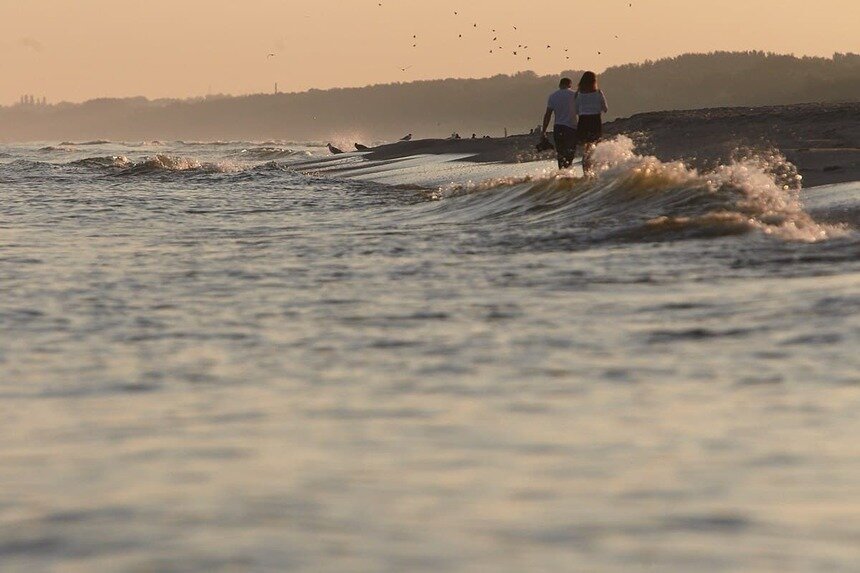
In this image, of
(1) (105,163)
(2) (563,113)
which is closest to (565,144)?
(2) (563,113)

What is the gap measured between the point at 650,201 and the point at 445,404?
1063 cm

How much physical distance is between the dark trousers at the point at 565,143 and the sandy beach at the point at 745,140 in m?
2.38

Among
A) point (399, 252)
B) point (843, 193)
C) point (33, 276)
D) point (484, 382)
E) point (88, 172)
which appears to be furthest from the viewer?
point (88, 172)

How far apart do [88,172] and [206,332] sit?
1430 inches

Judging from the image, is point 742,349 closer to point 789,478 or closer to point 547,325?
point 547,325

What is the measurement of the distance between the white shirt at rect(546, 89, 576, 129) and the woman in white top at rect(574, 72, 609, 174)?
80 millimetres

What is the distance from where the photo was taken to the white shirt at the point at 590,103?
62.4 ft

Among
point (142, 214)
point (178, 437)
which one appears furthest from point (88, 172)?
point (178, 437)

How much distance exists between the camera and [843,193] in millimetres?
15117

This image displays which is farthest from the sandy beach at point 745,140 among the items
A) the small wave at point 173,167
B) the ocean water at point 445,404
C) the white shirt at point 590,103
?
the ocean water at point 445,404

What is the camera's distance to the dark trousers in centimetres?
1967

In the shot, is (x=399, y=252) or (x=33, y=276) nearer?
(x=33, y=276)

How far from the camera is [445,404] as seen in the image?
5.95 meters

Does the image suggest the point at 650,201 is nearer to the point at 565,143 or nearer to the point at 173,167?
the point at 565,143
